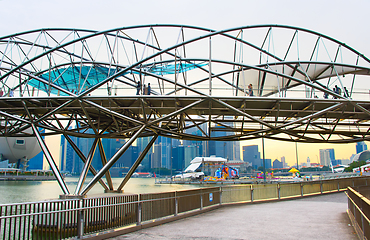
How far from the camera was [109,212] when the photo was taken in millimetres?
12164

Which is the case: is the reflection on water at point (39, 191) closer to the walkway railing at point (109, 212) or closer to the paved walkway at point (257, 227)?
the walkway railing at point (109, 212)

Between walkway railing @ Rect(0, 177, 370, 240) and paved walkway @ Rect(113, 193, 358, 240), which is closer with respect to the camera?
walkway railing @ Rect(0, 177, 370, 240)

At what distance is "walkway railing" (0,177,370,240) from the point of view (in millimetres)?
9648

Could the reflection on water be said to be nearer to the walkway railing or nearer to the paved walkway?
the walkway railing

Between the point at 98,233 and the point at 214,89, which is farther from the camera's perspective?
the point at 214,89

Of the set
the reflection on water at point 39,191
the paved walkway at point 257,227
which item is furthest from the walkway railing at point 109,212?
the reflection on water at point 39,191

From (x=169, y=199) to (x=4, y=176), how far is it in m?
117

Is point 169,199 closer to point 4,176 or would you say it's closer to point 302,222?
point 302,222

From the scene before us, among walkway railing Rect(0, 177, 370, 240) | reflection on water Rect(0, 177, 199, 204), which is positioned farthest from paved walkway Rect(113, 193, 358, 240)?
reflection on water Rect(0, 177, 199, 204)

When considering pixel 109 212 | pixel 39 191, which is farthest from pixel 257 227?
pixel 39 191

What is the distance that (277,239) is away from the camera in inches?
441

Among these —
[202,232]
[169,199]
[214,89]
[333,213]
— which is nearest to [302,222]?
[333,213]

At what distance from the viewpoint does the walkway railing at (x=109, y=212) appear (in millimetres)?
9648

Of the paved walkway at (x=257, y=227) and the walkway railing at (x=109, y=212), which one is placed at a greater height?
the walkway railing at (x=109, y=212)
